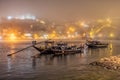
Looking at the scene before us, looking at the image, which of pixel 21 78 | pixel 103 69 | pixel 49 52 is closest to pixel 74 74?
pixel 103 69

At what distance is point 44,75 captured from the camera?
38.7 metres

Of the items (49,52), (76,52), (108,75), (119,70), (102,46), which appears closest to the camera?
(108,75)

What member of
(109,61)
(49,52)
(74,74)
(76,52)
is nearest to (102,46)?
(76,52)

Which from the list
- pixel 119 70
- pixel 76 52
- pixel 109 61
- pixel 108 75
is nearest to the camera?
pixel 108 75

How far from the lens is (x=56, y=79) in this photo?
3584 cm

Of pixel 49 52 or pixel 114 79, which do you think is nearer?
pixel 114 79

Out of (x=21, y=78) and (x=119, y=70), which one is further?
(x=119, y=70)

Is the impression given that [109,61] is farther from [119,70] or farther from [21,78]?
[21,78]

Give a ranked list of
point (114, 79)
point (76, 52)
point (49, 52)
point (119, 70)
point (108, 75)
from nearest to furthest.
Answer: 1. point (114, 79)
2. point (108, 75)
3. point (119, 70)
4. point (49, 52)
5. point (76, 52)

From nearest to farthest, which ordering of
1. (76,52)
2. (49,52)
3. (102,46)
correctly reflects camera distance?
(49,52)
(76,52)
(102,46)

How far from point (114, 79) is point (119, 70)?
5943 millimetres

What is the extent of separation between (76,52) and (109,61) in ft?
118

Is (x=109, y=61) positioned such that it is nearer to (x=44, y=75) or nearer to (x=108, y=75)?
(x=108, y=75)

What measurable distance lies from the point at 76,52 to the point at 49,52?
441 inches
